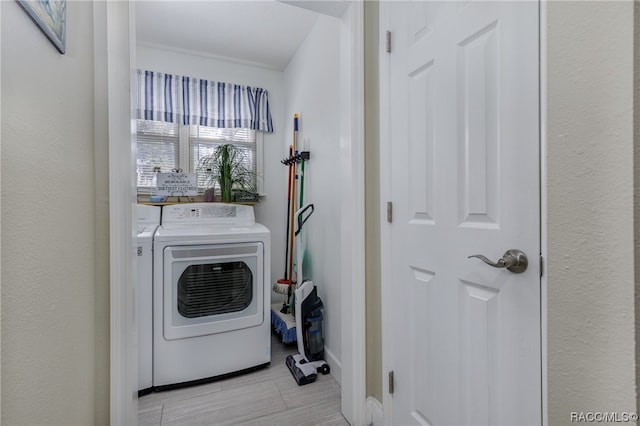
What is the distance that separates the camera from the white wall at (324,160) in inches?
76.9

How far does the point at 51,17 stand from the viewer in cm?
73

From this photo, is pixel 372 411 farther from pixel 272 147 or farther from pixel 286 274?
pixel 272 147

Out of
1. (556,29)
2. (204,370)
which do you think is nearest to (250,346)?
(204,370)

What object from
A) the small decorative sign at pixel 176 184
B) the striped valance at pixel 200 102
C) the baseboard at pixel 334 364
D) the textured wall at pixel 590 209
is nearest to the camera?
the textured wall at pixel 590 209

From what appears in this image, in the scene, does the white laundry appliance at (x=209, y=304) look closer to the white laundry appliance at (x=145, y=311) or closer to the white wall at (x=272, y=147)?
the white laundry appliance at (x=145, y=311)

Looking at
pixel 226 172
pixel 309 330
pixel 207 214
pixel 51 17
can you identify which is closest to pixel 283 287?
pixel 309 330

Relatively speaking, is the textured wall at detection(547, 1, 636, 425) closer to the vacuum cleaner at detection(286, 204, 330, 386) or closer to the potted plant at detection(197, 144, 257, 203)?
the vacuum cleaner at detection(286, 204, 330, 386)

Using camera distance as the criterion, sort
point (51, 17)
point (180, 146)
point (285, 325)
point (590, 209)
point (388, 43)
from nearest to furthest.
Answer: point (590, 209) < point (51, 17) < point (388, 43) < point (285, 325) < point (180, 146)

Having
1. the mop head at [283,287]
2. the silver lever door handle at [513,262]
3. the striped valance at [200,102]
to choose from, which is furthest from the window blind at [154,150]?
the silver lever door handle at [513,262]

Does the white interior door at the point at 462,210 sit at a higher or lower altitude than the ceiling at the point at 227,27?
lower

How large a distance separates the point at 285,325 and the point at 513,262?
1.85 metres

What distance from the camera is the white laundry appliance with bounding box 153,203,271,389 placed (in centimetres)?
179

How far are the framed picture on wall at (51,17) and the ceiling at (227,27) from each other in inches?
56.3

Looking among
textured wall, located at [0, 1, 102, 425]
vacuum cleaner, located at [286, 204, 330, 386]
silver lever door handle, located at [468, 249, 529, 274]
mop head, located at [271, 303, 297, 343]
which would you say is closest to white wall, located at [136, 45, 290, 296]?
mop head, located at [271, 303, 297, 343]
